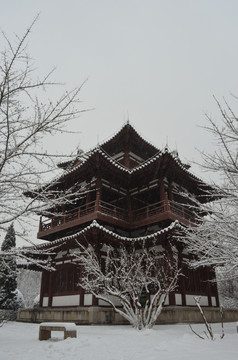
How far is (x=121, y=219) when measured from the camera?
1647 centimetres

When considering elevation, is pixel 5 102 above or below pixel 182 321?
above


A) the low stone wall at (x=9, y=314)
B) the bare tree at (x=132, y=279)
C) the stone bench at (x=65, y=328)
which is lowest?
the low stone wall at (x=9, y=314)

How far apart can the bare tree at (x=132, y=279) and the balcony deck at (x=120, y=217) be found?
1.54 m

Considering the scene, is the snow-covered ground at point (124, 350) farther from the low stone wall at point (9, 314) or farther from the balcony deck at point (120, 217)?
the low stone wall at point (9, 314)

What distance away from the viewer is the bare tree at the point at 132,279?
1035 cm

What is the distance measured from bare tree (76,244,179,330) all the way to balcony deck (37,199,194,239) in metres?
1.54

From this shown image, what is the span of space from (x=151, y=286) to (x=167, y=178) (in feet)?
21.8

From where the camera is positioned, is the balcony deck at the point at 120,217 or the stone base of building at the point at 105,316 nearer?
the stone base of building at the point at 105,316

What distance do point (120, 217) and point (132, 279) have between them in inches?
223

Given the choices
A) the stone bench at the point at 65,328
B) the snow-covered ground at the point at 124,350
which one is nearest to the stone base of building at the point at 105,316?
the stone bench at the point at 65,328

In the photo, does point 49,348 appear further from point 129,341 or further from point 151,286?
point 151,286

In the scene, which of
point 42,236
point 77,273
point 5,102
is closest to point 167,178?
point 77,273

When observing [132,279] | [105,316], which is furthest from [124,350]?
[105,316]

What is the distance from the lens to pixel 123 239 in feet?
47.9
